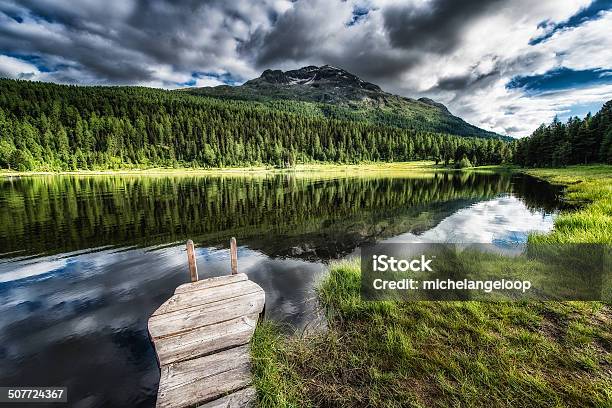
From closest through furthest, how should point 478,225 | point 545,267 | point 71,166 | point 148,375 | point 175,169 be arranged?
point 148,375 → point 545,267 → point 478,225 → point 71,166 → point 175,169

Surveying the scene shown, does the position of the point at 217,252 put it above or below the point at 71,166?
below

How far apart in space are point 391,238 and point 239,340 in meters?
15.7

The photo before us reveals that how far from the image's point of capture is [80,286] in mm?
13109

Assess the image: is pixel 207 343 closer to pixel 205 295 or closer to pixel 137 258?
pixel 205 295

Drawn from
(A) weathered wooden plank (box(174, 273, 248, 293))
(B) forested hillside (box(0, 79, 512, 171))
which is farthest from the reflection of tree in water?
(B) forested hillside (box(0, 79, 512, 171))

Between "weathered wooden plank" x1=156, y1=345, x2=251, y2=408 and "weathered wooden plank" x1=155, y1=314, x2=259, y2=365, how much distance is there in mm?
210

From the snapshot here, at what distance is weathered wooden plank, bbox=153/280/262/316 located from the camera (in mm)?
9188

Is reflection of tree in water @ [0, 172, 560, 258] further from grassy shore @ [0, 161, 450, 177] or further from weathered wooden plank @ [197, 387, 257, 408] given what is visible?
grassy shore @ [0, 161, 450, 177]

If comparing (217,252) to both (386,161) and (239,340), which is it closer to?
(239,340)

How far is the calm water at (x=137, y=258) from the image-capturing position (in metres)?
8.01

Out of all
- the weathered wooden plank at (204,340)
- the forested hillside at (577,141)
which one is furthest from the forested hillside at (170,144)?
the weathered wooden plank at (204,340)

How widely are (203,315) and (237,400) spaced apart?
351cm

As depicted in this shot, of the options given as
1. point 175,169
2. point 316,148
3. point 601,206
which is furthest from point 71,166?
point 601,206

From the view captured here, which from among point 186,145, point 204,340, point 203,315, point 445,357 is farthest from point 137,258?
point 186,145
